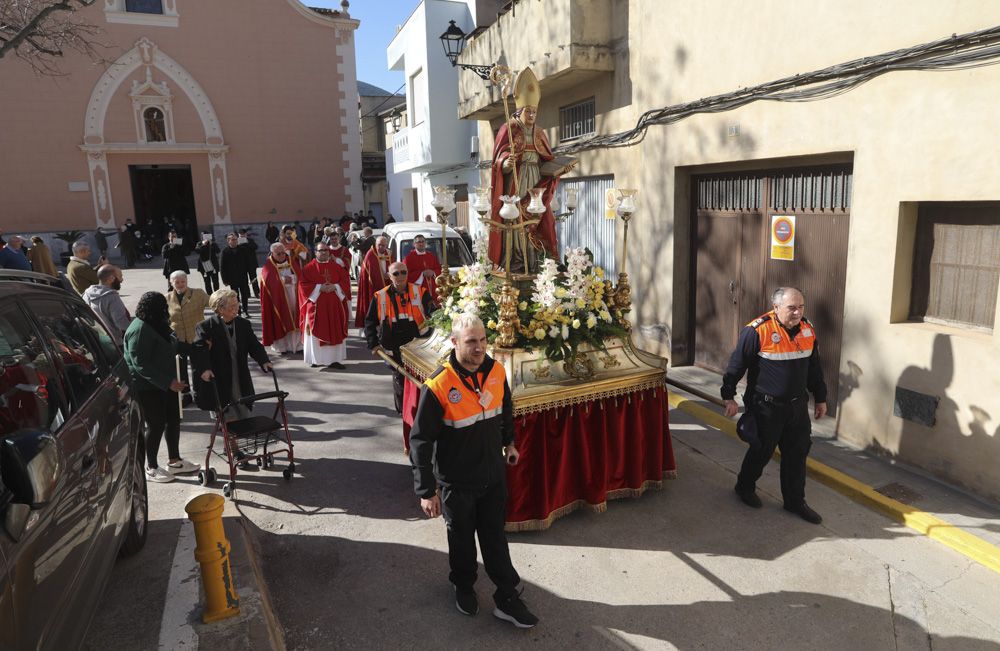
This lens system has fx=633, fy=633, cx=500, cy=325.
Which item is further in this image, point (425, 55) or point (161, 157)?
point (161, 157)

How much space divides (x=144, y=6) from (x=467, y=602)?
28667mm

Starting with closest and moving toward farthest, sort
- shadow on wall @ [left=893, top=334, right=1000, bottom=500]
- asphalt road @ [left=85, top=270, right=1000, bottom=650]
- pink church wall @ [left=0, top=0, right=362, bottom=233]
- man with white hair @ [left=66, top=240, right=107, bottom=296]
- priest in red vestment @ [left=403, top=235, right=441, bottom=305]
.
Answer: asphalt road @ [left=85, top=270, right=1000, bottom=650] < shadow on wall @ [left=893, top=334, right=1000, bottom=500] < man with white hair @ [left=66, top=240, right=107, bottom=296] < priest in red vestment @ [left=403, top=235, right=441, bottom=305] < pink church wall @ [left=0, top=0, right=362, bottom=233]

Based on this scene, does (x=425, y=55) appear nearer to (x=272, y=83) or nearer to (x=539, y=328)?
(x=272, y=83)

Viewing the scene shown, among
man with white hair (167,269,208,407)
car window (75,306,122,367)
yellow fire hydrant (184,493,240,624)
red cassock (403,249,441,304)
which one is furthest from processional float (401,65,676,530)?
red cassock (403,249,441,304)

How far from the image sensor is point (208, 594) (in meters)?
3.52

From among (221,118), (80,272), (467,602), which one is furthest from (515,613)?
(221,118)

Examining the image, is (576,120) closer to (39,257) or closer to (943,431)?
(943,431)

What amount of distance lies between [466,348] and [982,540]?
3977mm

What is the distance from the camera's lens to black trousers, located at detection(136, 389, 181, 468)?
5.50 meters

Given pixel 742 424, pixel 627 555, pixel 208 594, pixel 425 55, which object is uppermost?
pixel 425 55

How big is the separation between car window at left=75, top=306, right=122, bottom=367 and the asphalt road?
1318 mm

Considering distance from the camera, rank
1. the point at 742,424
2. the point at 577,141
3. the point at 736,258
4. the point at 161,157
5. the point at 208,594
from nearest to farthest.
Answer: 1. the point at 208,594
2. the point at 742,424
3. the point at 736,258
4. the point at 577,141
5. the point at 161,157

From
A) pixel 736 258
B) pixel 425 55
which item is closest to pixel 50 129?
pixel 425 55

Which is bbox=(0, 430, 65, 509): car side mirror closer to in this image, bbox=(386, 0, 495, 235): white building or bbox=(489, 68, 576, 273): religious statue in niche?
bbox=(489, 68, 576, 273): religious statue in niche
